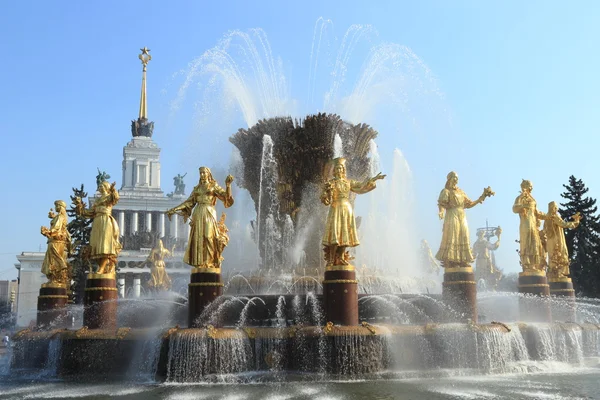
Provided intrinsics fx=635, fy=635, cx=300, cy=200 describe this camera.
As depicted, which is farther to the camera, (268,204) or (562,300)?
(268,204)

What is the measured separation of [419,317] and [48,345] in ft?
26.9

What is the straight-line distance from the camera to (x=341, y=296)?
1216 centimetres

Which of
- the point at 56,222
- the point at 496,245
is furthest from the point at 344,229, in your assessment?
the point at 496,245

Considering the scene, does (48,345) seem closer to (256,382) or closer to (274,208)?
(256,382)

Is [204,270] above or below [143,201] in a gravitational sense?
below

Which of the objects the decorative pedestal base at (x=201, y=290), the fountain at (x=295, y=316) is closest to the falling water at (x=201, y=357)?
the fountain at (x=295, y=316)

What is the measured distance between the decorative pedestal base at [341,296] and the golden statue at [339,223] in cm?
22

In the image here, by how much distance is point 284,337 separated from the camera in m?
11.8

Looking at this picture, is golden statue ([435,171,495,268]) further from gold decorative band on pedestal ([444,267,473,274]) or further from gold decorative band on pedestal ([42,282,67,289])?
gold decorative band on pedestal ([42,282,67,289])

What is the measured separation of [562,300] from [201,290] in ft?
34.6

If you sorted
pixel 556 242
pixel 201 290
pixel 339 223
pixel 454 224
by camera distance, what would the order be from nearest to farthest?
pixel 201 290 < pixel 339 223 < pixel 454 224 < pixel 556 242

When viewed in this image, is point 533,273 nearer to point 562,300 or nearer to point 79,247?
point 562,300

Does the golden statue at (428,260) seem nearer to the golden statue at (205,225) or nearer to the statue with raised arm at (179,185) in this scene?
the golden statue at (205,225)

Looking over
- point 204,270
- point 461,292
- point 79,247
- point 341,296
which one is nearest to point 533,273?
point 461,292
